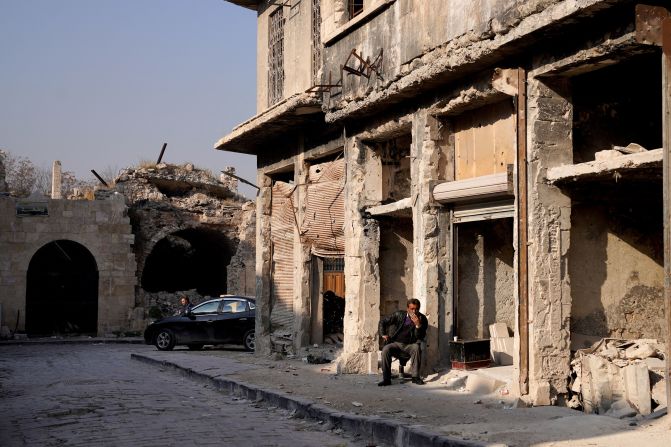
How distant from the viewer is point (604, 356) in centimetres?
935

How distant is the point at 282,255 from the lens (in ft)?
60.1

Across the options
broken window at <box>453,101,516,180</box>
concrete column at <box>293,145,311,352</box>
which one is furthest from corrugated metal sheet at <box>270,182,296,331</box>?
broken window at <box>453,101,516,180</box>

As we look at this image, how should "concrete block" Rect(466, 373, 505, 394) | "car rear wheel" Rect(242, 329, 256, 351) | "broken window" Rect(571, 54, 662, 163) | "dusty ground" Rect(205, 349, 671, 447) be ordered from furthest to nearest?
1. "car rear wheel" Rect(242, 329, 256, 351)
2. "concrete block" Rect(466, 373, 505, 394)
3. "broken window" Rect(571, 54, 662, 163)
4. "dusty ground" Rect(205, 349, 671, 447)

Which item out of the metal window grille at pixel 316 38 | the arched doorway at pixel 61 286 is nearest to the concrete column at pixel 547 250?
the metal window grille at pixel 316 38

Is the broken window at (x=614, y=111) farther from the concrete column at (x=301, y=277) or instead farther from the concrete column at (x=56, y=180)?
the concrete column at (x=56, y=180)

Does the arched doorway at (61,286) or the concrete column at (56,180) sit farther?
the concrete column at (56,180)

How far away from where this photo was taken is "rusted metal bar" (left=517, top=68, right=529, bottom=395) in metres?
9.66

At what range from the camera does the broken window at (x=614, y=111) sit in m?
10.1

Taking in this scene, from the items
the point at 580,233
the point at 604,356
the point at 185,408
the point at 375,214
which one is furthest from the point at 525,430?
the point at 375,214

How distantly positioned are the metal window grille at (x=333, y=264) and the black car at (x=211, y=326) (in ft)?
15.8

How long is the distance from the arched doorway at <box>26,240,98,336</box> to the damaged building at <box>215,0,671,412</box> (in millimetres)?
13490

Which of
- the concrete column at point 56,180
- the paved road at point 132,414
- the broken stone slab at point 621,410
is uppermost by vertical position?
the concrete column at point 56,180

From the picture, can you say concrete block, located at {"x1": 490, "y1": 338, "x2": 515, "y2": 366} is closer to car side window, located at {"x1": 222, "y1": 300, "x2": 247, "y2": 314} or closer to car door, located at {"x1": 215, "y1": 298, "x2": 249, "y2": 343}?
car door, located at {"x1": 215, "y1": 298, "x2": 249, "y2": 343}

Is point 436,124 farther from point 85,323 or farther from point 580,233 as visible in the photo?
point 85,323
